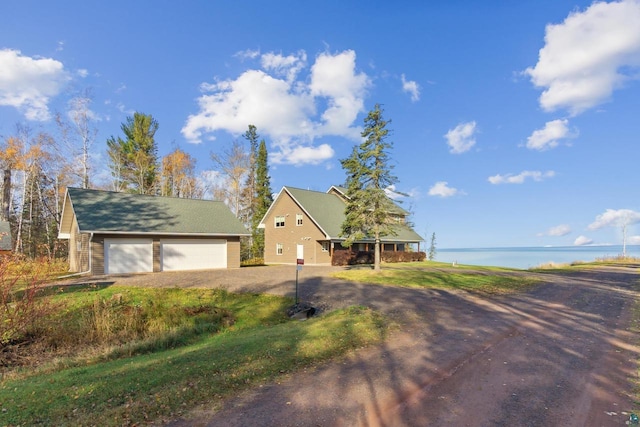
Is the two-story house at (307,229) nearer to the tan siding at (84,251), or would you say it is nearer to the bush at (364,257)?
the bush at (364,257)

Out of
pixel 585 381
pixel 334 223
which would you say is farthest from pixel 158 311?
pixel 334 223

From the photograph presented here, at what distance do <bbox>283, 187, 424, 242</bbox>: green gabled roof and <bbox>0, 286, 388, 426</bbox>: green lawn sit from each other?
2192 centimetres

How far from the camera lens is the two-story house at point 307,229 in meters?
32.8

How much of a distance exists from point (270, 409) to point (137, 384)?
2.21 meters

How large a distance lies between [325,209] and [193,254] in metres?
14.2

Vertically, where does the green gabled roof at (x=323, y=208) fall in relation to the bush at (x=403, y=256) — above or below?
above

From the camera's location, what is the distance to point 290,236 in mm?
35312

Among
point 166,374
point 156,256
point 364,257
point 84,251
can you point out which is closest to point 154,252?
point 156,256

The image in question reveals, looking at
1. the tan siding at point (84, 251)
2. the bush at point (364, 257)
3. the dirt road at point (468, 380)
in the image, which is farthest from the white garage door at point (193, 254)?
the dirt road at point (468, 380)

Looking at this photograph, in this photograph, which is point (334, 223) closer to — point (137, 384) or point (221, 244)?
point (221, 244)

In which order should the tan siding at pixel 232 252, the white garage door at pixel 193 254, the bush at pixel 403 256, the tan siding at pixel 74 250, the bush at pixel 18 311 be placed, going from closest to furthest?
the bush at pixel 18 311 → the tan siding at pixel 74 250 → the white garage door at pixel 193 254 → the tan siding at pixel 232 252 → the bush at pixel 403 256

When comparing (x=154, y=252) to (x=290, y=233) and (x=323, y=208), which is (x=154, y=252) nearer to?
(x=290, y=233)

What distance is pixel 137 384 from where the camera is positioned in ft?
17.5

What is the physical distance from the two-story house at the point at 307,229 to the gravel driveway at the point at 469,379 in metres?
21.6
